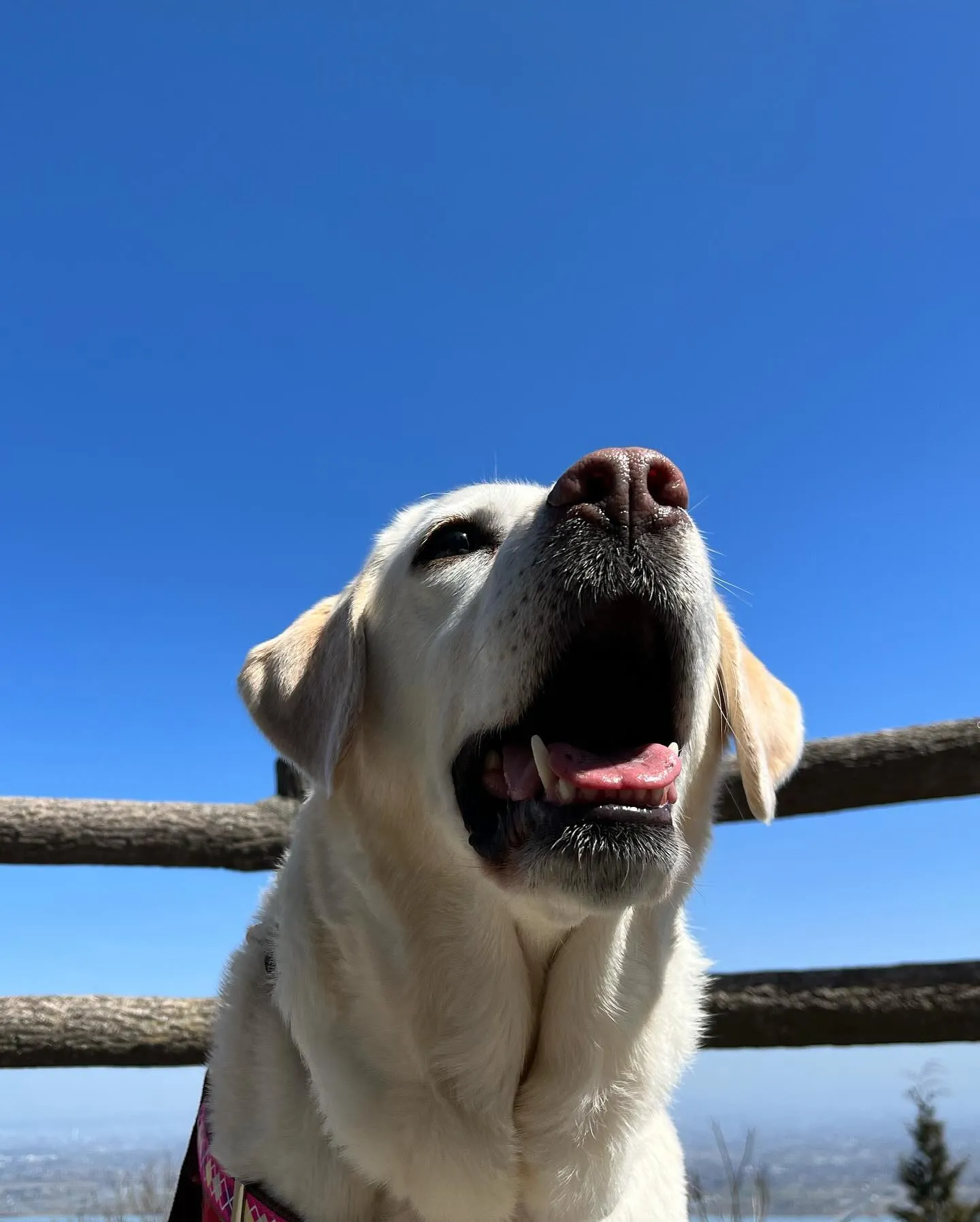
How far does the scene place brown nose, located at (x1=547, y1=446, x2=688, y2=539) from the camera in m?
1.49

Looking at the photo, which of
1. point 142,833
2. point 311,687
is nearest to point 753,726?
point 311,687

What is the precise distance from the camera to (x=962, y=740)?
3.23 m

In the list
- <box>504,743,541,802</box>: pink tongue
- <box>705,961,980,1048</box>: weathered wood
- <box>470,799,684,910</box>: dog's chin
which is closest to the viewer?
<box>470,799,684,910</box>: dog's chin

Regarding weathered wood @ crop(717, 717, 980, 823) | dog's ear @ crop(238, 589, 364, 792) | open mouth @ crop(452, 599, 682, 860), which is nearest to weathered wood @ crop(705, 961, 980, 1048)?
weathered wood @ crop(717, 717, 980, 823)

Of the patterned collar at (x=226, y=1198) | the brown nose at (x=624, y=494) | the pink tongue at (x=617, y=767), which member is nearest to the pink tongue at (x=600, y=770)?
the pink tongue at (x=617, y=767)

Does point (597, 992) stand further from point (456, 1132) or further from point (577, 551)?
point (577, 551)

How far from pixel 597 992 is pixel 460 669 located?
25.7 inches

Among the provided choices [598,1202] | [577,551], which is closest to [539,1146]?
[598,1202]

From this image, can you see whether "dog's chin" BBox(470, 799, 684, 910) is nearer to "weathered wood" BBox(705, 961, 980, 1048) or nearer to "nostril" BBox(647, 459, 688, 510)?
"nostril" BBox(647, 459, 688, 510)

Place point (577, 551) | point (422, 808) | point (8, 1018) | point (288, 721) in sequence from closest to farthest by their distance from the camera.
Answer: point (577, 551) < point (422, 808) < point (288, 721) < point (8, 1018)

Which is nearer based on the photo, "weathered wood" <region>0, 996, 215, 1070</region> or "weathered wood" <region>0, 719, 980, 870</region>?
"weathered wood" <region>0, 996, 215, 1070</region>

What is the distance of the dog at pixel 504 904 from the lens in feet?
4.95

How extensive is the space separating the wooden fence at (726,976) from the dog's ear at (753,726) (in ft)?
3.34

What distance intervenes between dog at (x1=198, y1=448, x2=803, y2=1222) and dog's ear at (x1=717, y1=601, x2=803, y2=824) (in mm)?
136
